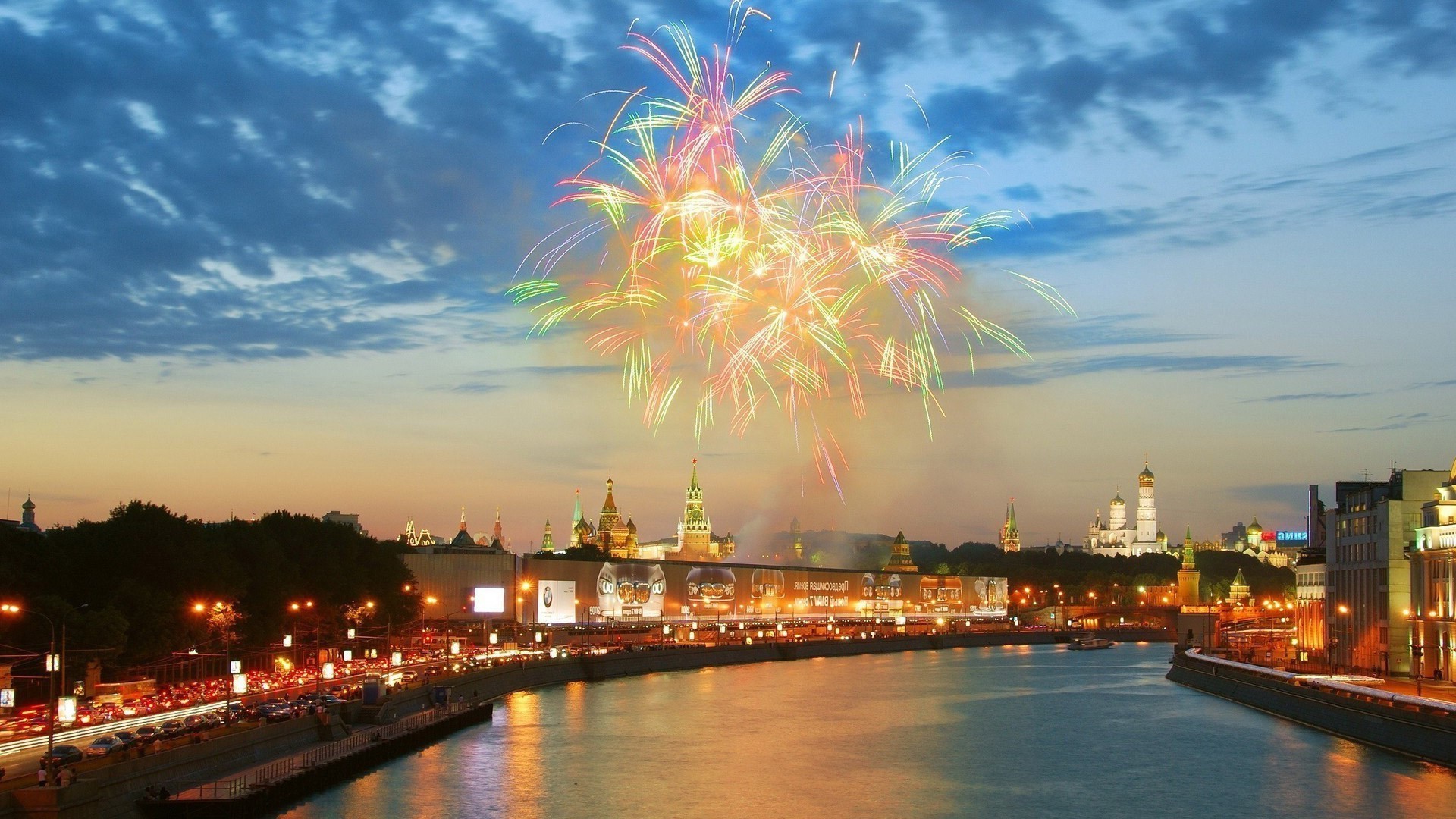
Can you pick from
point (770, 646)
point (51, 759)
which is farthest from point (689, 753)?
point (770, 646)

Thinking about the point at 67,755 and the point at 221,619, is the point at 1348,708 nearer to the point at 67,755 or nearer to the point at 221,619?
the point at 67,755

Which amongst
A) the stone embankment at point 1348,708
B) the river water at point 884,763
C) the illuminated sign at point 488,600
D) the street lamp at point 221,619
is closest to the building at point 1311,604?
the stone embankment at point 1348,708

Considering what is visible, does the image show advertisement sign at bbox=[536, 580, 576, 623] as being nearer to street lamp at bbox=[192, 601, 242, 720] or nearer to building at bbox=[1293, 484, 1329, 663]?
street lamp at bbox=[192, 601, 242, 720]

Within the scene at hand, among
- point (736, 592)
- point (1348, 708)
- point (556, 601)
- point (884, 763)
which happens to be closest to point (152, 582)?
point (884, 763)

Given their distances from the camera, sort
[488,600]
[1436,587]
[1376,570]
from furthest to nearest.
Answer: [488,600] < [1376,570] < [1436,587]

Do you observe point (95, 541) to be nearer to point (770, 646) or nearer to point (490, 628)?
point (490, 628)

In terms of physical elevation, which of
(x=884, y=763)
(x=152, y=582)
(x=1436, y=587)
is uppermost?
(x=152, y=582)
